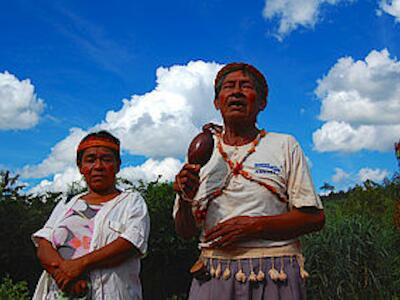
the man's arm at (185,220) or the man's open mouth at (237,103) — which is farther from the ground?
the man's open mouth at (237,103)

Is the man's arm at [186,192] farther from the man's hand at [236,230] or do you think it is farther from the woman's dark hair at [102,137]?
the woman's dark hair at [102,137]

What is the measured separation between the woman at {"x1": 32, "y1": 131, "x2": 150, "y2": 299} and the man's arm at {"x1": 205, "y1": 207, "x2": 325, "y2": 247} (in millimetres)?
804

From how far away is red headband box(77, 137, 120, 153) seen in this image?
3.48 m

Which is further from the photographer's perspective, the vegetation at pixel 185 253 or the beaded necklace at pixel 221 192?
the vegetation at pixel 185 253

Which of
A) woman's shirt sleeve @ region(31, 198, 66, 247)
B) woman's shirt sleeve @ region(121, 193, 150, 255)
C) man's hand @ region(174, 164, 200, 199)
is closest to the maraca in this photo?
man's hand @ region(174, 164, 200, 199)

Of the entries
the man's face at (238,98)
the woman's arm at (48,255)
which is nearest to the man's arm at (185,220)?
the man's face at (238,98)

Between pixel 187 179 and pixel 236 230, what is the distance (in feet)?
1.05

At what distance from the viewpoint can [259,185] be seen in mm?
2631

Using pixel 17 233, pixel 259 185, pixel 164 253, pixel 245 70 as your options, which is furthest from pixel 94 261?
pixel 164 253

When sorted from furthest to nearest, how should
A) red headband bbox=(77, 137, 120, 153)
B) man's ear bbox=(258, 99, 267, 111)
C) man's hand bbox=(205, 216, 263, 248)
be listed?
red headband bbox=(77, 137, 120, 153)
man's ear bbox=(258, 99, 267, 111)
man's hand bbox=(205, 216, 263, 248)

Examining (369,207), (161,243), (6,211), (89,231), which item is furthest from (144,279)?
(89,231)

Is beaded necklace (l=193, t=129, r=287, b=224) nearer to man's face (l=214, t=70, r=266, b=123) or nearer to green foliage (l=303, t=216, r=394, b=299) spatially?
man's face (l=214, t=70, r=266, b=123)

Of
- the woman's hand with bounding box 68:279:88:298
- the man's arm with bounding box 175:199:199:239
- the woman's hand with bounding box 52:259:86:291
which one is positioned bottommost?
the woman's hand with bounding box 68:279:88:298

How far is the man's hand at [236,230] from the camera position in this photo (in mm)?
2506
